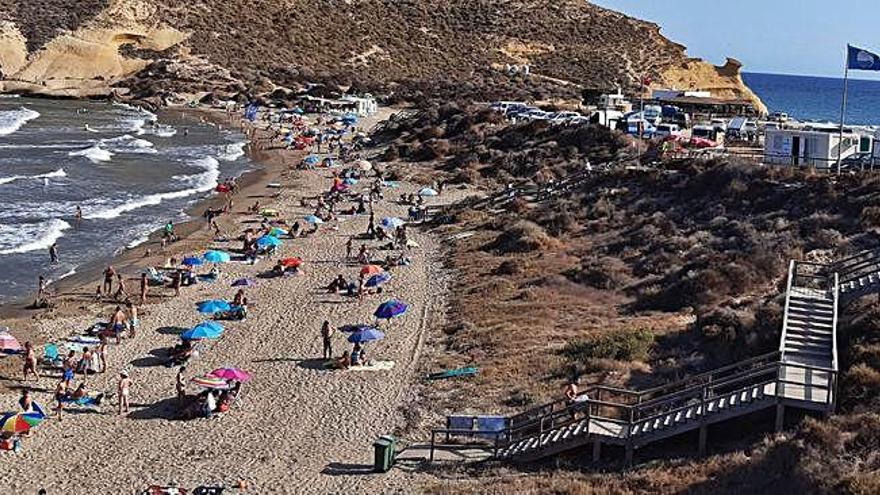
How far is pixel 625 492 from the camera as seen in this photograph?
13.5 metres

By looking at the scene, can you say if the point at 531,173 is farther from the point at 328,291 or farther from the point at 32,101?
the point at 32,101

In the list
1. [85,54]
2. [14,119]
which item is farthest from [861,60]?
[85,54]

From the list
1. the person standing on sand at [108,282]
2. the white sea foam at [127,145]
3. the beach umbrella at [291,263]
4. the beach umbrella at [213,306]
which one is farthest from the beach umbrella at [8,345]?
the white sea foam at [127,145]

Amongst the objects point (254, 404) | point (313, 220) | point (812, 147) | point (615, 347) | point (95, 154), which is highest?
point (812, 147)

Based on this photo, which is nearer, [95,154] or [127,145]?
[95,154]

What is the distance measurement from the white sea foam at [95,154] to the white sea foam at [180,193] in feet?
15.8

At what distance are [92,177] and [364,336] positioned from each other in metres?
31.7

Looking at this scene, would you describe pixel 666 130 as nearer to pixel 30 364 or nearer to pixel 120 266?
pixel 120 266

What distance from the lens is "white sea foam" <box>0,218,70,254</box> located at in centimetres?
3331

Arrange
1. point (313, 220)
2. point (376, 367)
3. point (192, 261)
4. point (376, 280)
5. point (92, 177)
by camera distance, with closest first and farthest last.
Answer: point (376, 367) → point (376, 280) → point (192, 261) → point (313, 220) → point (92, 177)

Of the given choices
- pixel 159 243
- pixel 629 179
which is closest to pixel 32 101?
pixel 159 243

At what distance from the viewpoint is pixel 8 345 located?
71.1 feet

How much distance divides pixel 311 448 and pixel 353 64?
84.2 meters

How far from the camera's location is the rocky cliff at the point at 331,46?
308ft
